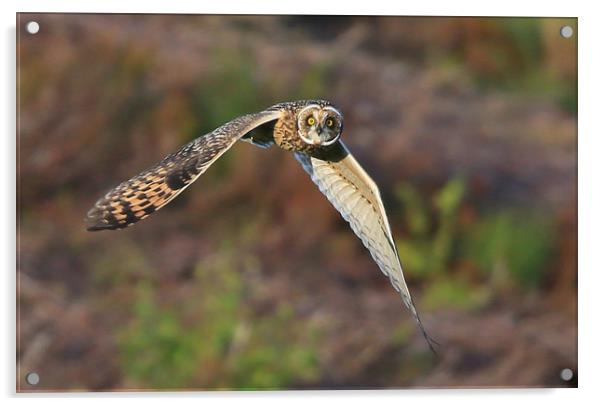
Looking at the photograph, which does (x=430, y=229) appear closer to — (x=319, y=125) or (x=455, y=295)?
(x=455, y=295)

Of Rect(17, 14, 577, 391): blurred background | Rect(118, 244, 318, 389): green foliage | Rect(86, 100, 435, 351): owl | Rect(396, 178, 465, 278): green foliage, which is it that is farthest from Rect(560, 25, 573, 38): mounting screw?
Rect(118, 244, 318, 389): green foliage

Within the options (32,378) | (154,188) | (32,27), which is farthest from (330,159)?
(32,378)

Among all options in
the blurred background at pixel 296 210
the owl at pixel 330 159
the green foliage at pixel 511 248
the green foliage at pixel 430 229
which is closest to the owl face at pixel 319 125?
the owl at pixel 330 159

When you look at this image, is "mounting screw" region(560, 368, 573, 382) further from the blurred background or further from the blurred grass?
the blurred grass

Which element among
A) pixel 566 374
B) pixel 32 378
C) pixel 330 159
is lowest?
pixel 566 374

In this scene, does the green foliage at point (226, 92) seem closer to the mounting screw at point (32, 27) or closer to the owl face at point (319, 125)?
the owl face at point (319, 125)

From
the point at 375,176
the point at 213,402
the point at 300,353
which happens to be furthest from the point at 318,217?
the point at 213,402
